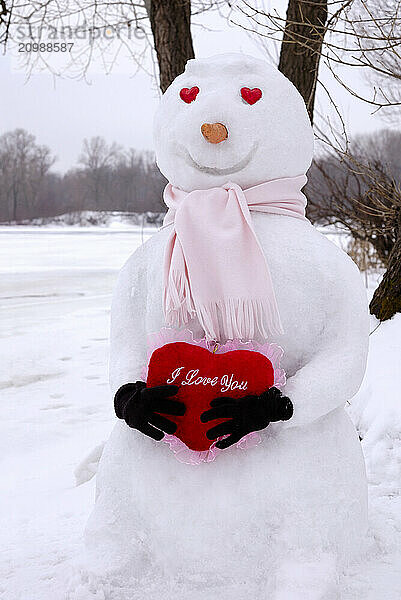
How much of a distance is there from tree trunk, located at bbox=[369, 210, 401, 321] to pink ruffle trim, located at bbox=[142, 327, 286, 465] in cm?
207

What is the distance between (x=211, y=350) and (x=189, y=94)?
70 cm

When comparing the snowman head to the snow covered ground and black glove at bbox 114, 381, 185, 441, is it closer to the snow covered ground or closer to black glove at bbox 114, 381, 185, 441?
the snow covered ground

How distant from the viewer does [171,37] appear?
4.16 meters

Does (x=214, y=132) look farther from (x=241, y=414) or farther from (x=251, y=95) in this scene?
(x=241, y=414)

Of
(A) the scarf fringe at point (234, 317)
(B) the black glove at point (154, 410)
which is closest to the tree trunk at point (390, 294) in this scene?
(A) the scarf fringe at point (234, 317)

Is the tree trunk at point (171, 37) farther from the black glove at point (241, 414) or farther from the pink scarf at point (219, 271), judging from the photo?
the black glove at point (241, 414)

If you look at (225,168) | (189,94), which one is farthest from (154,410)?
(189,94)

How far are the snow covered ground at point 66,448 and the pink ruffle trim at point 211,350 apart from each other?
0.35 m

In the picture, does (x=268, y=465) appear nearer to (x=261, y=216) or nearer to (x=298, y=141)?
(x=261, y=216)

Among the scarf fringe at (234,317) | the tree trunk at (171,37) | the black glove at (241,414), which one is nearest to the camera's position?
the black glove at (241,414)

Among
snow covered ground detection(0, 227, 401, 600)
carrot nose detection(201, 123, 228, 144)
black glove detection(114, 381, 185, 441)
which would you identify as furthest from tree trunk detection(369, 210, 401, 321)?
black glove detection(114, 381, 185, 441)

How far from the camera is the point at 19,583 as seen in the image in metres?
1.68

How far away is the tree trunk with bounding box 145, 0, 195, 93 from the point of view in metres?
4.14

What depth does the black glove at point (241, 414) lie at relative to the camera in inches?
57.4
